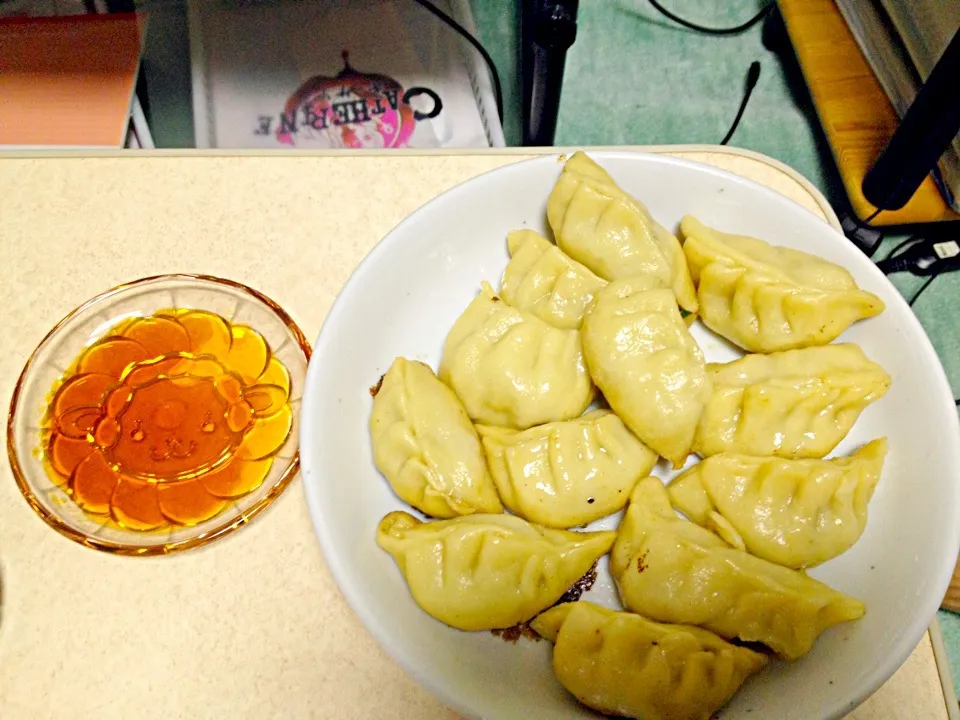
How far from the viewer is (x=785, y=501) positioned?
743 mm

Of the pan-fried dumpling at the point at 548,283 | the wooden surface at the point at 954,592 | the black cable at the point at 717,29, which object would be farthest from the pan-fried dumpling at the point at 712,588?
the black cable at the point at 717,29

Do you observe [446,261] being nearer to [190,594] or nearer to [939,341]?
[190,594]

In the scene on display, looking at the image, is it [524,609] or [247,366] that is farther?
[247,366]

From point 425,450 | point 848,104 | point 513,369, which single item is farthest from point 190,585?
point 848,104

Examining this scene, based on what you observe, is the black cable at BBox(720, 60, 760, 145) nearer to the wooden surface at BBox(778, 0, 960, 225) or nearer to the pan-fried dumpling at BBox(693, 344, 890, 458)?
the wooden surface at BBox(778, 0, 960, 225)

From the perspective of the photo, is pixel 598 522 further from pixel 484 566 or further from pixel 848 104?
pixel 848 104

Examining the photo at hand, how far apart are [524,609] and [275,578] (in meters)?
0.28

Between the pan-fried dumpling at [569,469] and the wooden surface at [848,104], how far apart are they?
2.91 feet

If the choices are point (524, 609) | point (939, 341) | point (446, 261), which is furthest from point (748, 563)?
point (939, 341)

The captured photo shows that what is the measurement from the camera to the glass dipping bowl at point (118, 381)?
749 millimetres

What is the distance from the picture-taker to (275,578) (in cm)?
76

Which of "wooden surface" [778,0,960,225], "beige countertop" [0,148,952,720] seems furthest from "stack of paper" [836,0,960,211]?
"beige countertop" [0,148,952,720]

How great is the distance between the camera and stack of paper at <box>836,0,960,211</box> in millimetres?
1181

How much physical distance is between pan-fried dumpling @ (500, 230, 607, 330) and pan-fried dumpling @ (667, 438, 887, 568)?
9.5 inches
